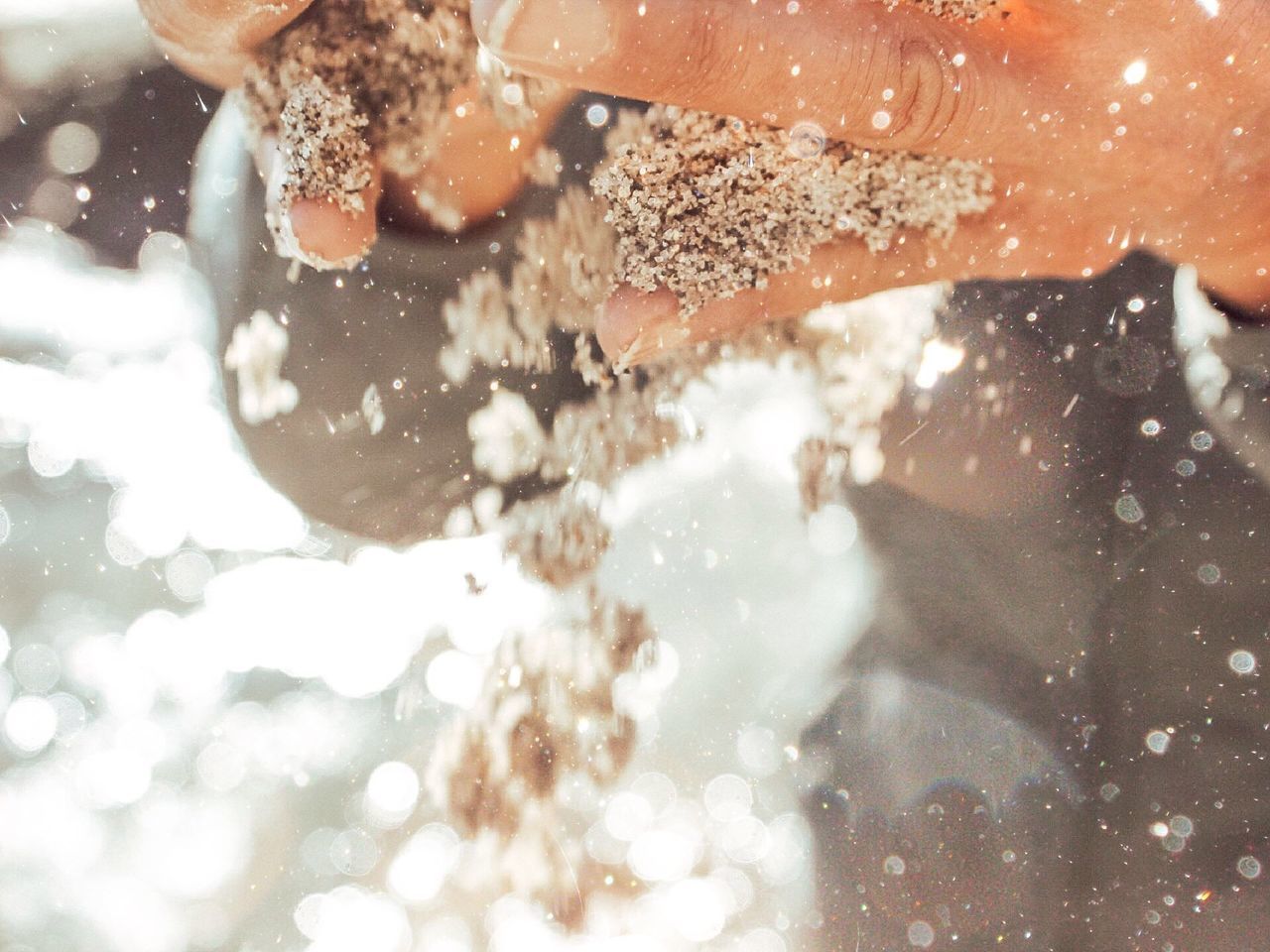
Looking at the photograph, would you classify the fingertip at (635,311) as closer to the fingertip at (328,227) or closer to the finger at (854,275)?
the finger at (854,275)

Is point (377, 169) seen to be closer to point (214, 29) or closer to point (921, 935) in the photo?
point (214, 29)

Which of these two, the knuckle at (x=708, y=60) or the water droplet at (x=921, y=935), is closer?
the knuckle at (x=708, y=60)

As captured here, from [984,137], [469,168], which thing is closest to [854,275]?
[984,137]

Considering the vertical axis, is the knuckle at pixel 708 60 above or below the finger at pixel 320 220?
above

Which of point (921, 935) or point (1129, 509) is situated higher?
point (1129, 509)

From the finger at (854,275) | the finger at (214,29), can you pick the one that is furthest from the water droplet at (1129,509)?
the finger at (214,29)

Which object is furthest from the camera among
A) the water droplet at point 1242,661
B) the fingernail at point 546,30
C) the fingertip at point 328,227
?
the water droplet at point 1242,661
